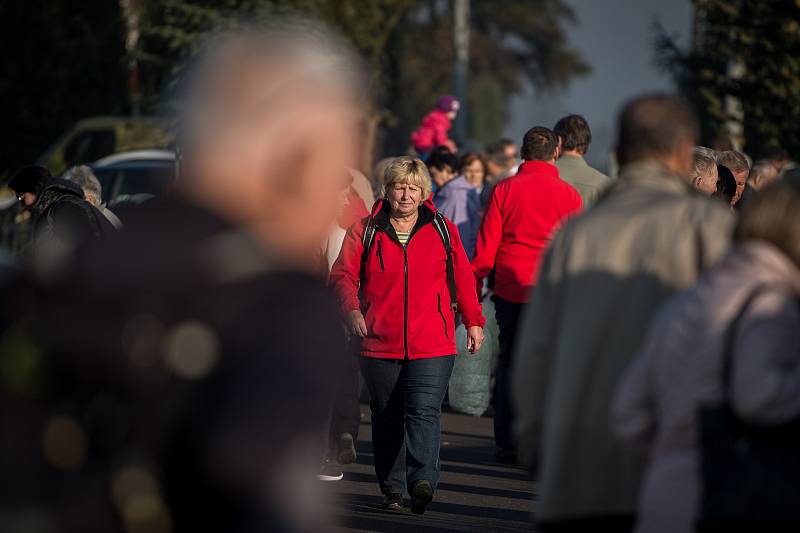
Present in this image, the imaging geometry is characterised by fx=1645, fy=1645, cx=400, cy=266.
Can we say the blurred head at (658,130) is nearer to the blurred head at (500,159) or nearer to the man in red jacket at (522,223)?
the man in red jacket at (522,223)

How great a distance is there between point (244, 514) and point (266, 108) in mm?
678

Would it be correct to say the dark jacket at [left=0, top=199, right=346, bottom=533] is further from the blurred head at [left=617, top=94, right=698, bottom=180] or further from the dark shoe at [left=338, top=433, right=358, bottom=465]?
the dark shoe at [left=338, top=433, right=358, bottom=465]

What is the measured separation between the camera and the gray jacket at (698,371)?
373 centimetres

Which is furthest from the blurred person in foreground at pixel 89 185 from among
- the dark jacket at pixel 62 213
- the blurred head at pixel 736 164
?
the blurred head at pixel 736 164

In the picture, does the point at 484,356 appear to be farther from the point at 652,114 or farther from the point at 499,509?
the point at 652,114

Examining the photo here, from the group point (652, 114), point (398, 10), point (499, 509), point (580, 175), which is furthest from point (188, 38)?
point (652, 114)

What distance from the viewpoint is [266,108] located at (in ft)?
8.91

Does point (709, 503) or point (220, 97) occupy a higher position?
point (220, 97)

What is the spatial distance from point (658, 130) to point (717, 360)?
2.71ft

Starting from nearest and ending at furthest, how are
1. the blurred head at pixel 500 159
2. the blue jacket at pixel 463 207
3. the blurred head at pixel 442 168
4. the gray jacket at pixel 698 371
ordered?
the gray jacket at pixel 698 371 < the blue jacket at pixel 463 207 < the blurred head at pixel 442 168 < the blurred head at pixel 500 159

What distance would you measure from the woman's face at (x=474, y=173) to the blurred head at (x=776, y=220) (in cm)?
1112

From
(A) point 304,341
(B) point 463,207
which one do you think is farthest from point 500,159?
(A) point 304,341

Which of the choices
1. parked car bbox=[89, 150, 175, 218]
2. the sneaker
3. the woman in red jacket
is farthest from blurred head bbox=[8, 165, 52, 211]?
parked car bbox=[89, 150, 175, 218]

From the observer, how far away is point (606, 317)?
4289mm
